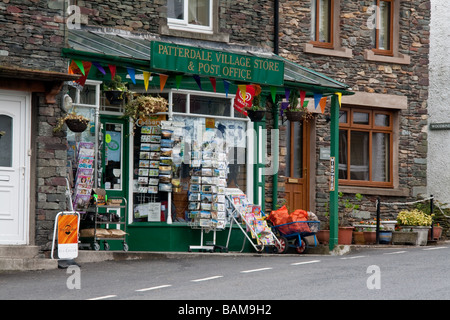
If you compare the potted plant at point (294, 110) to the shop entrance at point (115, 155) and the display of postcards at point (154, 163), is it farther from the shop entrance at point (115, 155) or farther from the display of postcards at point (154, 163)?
the shop entrance at point (115, 155)

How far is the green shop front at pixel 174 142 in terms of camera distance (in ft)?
52.1

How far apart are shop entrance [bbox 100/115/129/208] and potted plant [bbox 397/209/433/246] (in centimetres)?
631

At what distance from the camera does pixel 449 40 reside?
2205cm

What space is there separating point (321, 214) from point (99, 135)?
551 cm

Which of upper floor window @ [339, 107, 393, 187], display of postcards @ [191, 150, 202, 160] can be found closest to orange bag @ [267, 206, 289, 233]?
display of postcards @ [191, 150, 202, 160]

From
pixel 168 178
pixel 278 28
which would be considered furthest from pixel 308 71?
pixel 168 178

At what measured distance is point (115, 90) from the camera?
1585cm

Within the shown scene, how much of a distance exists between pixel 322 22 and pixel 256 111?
3.65 m

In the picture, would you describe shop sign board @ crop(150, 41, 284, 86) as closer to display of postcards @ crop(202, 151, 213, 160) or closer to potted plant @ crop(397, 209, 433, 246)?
display of postcards @ crop(202, 151, 213, 160)

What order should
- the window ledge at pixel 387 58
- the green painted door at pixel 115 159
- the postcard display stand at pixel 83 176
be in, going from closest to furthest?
the postcard display stand at pixel 83 176, the green painted door at pixel 115 159, the window ledge at pixel 387 58

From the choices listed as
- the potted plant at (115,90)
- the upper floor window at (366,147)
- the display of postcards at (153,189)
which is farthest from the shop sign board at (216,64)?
the upper floor window at (366,147)

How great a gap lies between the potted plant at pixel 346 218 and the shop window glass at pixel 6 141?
7431 millimetres

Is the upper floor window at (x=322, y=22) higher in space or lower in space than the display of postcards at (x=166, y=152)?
higher
